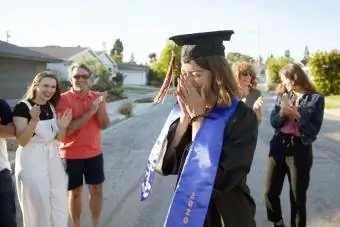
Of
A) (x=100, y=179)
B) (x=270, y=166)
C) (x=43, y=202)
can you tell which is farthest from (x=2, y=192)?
(x=270, y=166)

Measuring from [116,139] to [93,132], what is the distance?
27.6ft

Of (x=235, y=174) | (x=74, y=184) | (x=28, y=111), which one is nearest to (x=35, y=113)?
(x=28, y=111)

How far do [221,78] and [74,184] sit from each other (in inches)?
115

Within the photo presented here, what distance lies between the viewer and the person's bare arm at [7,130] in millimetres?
3689

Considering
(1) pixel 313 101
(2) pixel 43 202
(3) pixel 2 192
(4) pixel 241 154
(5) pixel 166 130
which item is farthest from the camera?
(1) pixel 313 101

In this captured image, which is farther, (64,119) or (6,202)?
(64,119)

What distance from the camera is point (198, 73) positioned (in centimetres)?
226

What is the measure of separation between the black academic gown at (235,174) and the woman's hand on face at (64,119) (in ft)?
7.82

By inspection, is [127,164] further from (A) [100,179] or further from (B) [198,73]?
(B) [198,73]

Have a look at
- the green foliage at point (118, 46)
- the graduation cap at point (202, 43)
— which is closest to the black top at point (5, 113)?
the graduation cap at point (202, 43)

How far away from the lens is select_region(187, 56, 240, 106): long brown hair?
86.7 inches

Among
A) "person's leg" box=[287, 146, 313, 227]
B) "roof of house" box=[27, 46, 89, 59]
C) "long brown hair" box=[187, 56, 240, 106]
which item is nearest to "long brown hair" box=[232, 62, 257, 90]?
"person's leg" box=[287, 146, 313, 227]

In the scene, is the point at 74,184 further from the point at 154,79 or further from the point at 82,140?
the point at 154,79

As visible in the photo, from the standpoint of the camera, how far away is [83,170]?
15.4 feet
